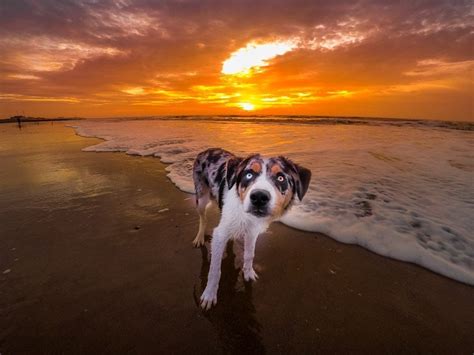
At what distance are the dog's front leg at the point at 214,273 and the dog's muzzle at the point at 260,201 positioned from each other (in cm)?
73

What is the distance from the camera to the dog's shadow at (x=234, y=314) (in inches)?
103

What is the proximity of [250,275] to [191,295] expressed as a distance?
936 millimetres

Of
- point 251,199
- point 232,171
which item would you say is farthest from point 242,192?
point 232,171

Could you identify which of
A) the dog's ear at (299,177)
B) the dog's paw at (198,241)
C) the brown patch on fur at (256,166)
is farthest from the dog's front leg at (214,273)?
the dog's paw at (198,241)

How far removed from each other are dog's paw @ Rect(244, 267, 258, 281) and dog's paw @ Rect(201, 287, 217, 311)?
64cm

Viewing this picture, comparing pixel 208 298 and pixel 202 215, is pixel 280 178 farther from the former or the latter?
pixel 202 215

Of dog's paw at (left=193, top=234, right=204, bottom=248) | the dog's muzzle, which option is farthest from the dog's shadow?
the dog's muzzle

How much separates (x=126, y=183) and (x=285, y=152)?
7.45 m

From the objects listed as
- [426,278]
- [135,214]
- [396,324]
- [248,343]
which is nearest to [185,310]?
[248,343]

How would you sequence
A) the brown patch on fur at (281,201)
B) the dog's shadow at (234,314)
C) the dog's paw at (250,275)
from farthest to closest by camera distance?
the dog's paw at (250,275) < the brown patch on fur at (281,201) < the dog's shadow at (234,314)

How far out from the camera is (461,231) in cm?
471

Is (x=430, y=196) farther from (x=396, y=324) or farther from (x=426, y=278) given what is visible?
(x=396, y=324)

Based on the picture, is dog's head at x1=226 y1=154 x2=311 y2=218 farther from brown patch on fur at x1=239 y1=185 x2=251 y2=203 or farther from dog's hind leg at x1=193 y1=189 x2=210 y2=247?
dog's hind leg at x1=193 y1=189 x2=210 y2=247

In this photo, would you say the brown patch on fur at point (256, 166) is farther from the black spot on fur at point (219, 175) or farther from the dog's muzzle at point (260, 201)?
the black spot on fur at point (219, 175)
